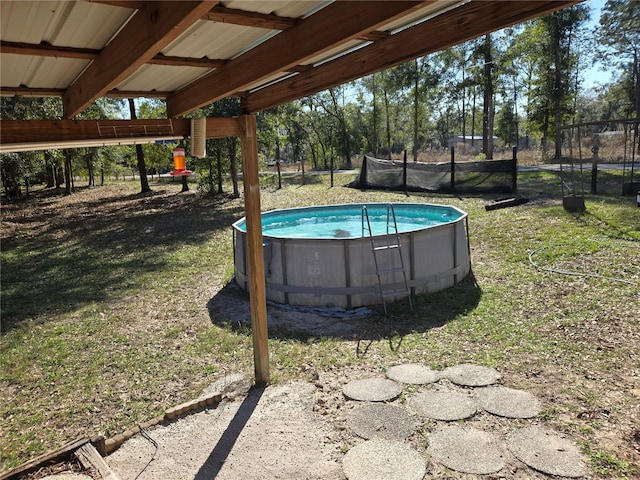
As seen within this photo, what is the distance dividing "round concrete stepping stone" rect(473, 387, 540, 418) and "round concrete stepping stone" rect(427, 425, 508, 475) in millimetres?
371

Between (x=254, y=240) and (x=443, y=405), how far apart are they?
2.35 m

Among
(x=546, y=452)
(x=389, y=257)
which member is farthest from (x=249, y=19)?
(x=389, y=257)

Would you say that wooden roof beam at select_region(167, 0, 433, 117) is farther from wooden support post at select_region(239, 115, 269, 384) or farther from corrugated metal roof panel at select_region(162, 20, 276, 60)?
wooden support post at select_region(239, 115, 269, 384)

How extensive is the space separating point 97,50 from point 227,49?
81 cm

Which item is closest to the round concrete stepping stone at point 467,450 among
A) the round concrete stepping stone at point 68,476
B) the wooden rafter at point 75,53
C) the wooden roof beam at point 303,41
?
the round concrete stepping stone at point 68,476

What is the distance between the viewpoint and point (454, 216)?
10055 millimetres

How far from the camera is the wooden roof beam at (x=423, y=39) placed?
77.3 inches

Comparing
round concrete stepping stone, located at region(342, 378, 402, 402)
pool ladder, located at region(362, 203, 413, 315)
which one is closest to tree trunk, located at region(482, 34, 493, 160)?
pool ladder, located at region(362, 203, 413, 315)

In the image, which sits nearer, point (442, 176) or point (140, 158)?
point (442, 176)

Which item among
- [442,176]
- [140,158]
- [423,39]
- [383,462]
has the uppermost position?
[140,158]

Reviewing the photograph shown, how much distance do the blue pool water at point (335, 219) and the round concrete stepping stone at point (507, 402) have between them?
726 cm

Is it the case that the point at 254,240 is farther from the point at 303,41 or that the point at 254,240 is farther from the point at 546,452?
the point at 546,452

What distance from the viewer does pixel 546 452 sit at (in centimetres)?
319

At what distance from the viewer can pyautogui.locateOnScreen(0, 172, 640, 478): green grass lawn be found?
3918 mm
